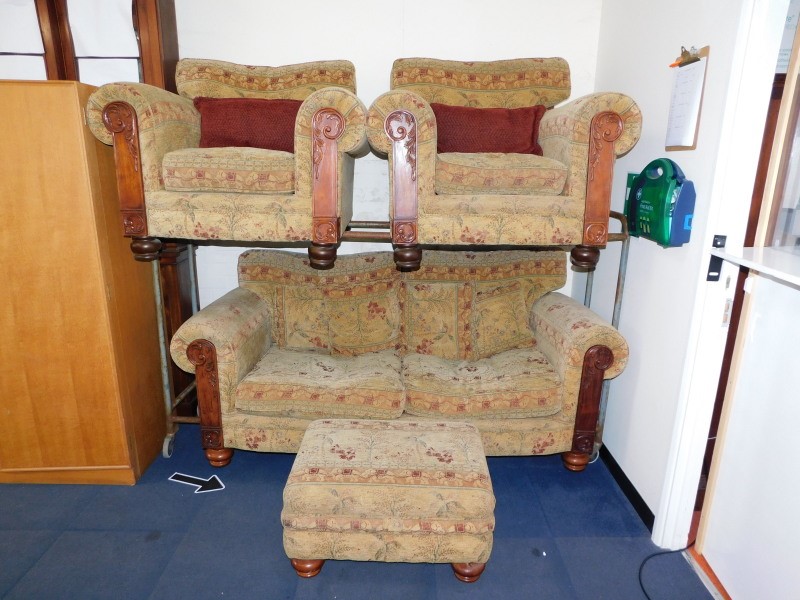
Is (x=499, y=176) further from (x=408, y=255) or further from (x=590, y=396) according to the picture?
(x=590, y=396)

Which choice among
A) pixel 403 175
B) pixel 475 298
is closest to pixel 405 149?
pixel 403 175

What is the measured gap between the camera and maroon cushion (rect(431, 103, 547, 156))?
2.23m

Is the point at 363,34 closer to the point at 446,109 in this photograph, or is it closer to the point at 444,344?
the point at 446,109


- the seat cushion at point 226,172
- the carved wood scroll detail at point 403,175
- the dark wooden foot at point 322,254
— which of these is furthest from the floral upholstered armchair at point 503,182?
the seat cushion at point 226,172

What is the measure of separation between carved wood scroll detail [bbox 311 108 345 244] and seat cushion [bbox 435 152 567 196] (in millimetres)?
370

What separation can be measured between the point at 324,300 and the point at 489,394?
923mm

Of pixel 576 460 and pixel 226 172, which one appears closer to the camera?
pixel 226 172

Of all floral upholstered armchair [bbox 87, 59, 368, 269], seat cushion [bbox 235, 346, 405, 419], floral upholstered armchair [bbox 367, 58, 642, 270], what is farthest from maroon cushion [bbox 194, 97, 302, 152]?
seat cushion [bbox 235, 346, 405, 419]

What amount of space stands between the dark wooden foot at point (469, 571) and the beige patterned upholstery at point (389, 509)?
46 mm

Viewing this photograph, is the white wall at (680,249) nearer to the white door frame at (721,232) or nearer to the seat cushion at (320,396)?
the white door frame at (721,232)

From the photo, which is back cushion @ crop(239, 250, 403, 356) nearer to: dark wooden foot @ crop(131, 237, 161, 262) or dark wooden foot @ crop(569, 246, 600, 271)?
dark wooden foot @ crop(131, 237, 161, 262)

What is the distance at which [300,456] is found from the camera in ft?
5.65

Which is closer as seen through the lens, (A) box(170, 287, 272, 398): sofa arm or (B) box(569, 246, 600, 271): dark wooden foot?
(B) box(569, 246, 600, 271): dark wooden foot

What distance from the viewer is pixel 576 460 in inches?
87.4
